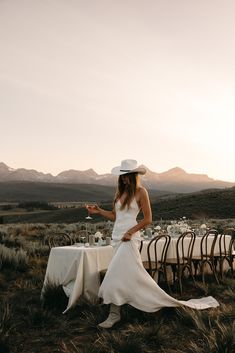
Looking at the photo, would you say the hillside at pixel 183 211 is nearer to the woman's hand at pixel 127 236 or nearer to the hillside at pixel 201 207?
the hillside at pixel 201 207

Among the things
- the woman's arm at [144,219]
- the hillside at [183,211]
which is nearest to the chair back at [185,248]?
the woman's arm at [144,219]

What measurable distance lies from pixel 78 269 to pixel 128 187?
6.09ft

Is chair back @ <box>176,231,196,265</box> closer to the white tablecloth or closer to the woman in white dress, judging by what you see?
the white tablecloth

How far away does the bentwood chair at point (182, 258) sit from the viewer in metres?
8.61

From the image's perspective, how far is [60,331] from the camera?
20.0ft

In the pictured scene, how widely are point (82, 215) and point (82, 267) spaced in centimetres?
4779

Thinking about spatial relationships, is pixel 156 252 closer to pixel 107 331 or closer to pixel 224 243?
pixel 224 243

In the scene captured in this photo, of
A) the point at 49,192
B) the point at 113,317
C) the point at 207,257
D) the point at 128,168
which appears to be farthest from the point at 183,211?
the point at 49,192

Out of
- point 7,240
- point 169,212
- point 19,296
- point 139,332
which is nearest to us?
point 139,332

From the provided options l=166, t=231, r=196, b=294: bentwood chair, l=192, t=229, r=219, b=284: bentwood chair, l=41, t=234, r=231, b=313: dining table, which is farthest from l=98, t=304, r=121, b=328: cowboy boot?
l=192, t=229, r=219, b=284: bentwood chair

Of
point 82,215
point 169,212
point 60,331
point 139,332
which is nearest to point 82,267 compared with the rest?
point 60,331

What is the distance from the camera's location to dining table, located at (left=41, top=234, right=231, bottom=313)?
7.27 m

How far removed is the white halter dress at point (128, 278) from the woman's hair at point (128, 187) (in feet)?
0.21

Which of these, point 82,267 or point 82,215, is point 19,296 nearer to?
point 82,267
